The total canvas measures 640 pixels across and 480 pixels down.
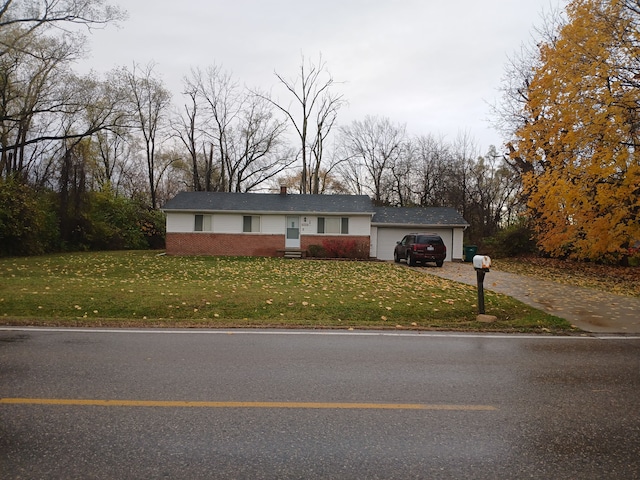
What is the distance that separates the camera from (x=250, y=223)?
29234 mm

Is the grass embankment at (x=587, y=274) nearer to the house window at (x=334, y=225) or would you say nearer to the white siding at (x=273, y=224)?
the house window at (x=334, y=225)

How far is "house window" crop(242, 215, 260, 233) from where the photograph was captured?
2916 centimetres

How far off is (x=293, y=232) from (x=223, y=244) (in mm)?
4622

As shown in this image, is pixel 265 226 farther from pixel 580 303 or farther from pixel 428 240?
pixel 580 303

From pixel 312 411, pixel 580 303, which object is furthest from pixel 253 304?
pixel 580 303

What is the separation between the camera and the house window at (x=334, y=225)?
96.0ft

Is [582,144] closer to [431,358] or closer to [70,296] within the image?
[431,358]

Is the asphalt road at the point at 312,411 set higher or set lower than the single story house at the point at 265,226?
lower

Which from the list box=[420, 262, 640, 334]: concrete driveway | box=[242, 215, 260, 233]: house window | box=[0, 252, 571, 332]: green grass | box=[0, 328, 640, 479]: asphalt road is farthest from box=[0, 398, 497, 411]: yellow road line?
box=[242, 215, 260, 233]: house window

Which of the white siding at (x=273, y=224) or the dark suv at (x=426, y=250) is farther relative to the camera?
the white siding at (x=273, y=224)

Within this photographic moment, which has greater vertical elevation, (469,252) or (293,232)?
(293,232)

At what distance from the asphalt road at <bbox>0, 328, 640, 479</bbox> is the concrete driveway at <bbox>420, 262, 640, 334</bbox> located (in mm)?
2408

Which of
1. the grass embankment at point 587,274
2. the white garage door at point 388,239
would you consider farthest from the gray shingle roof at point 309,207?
the grass embankment at point 587,274

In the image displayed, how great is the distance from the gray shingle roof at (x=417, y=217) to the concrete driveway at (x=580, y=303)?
1323cm
